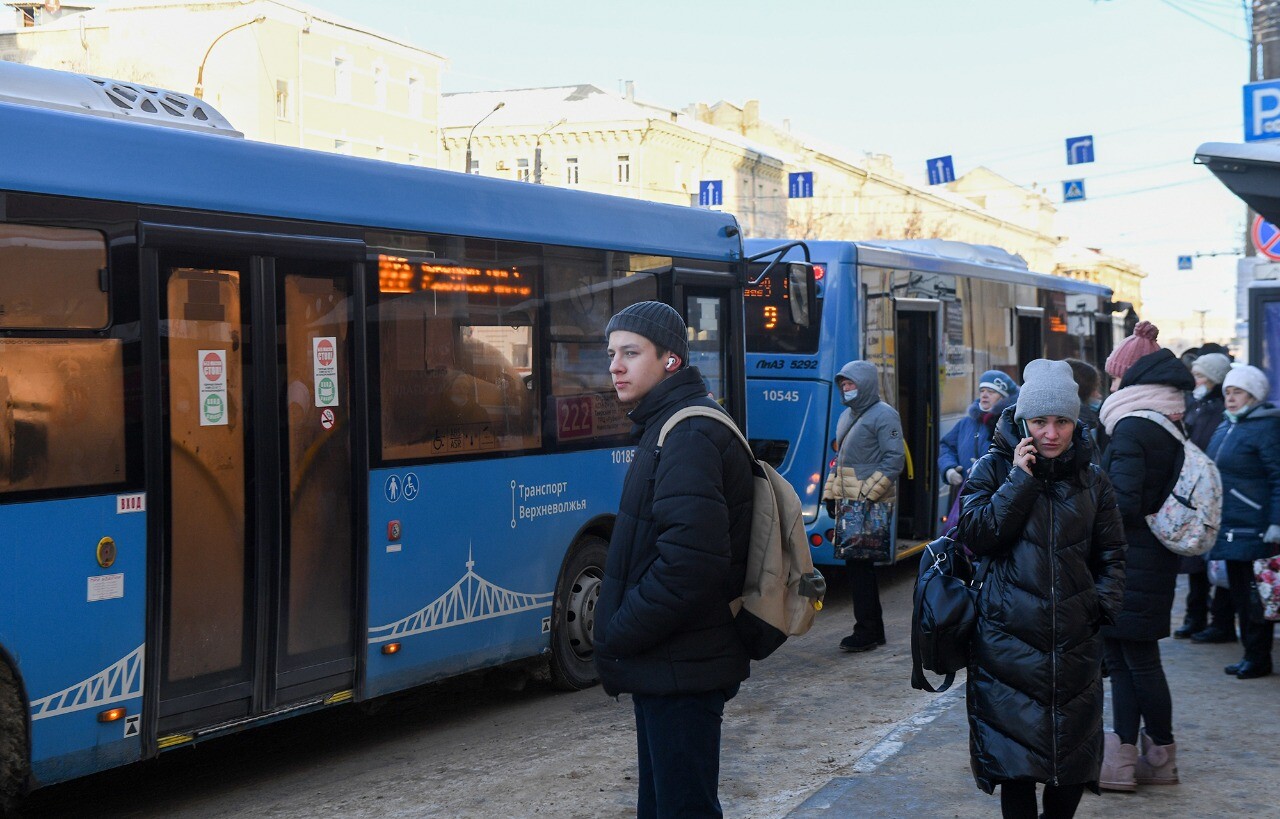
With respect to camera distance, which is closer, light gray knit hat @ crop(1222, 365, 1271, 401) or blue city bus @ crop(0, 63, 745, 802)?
blue city bus @ crop(0, 63, 745, 802)

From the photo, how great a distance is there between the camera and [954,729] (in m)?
7.04

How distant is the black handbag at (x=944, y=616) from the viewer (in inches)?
180

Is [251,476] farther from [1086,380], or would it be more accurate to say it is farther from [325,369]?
[1086,380]

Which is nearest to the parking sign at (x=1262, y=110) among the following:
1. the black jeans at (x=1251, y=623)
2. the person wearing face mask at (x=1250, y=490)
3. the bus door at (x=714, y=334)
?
the person wearing face mask at (x=1250, y=490)

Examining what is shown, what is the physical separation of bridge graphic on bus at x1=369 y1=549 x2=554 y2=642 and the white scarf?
11.3ft

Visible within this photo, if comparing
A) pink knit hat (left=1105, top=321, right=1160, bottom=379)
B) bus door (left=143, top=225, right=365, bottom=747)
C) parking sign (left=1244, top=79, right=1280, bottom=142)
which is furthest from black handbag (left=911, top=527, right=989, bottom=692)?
parking sign (left=1244, top=79, right=1280, bottom=142)

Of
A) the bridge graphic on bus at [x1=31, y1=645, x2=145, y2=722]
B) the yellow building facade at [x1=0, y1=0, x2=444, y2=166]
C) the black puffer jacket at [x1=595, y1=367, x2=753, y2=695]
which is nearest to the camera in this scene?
the black puffer jacket at [x1=595, y1=367, x2=753, y2=695]

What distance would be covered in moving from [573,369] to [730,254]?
226 cm

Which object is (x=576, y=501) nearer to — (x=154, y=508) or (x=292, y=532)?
(x=292, y=532)

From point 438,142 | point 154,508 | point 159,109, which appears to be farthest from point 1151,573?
point 438,142

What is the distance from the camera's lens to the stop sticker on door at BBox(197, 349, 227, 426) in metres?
6.12

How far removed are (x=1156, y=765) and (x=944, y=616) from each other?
211 cm

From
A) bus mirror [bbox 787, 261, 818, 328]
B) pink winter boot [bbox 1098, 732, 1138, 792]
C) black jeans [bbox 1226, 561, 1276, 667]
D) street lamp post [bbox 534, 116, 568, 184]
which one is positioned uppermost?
street lamp post [bbox 534, 116, 568, 184]

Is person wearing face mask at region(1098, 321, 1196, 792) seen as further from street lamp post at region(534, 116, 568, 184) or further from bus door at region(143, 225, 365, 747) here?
street lamp post at region(534, 116, 568, 184)
